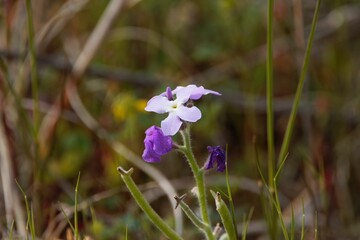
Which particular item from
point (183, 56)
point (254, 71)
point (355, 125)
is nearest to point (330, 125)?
point (355, 125)

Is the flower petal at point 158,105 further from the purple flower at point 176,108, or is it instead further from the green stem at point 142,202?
the green stem at point 142,202

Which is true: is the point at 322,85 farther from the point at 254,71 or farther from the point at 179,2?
the point at 179,2

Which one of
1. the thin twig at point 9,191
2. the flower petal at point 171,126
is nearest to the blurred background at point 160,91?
the thin twig at point 9,191

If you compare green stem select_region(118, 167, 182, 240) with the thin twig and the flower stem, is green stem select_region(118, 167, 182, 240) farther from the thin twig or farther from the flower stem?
the thin twig

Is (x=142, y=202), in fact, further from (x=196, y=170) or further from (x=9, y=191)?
(x=9, y=191)

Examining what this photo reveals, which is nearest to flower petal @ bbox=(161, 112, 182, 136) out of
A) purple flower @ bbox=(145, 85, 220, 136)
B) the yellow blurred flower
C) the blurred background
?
purple flower @ bbox=(145, 85, 220, 136)

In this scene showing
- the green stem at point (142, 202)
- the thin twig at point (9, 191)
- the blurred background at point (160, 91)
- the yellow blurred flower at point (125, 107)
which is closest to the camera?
the green stem at point (142, 202)
